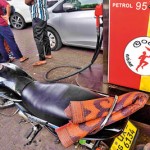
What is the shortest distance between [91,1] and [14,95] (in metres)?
3.36

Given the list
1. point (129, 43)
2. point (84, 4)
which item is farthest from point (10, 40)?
point (129, 43)

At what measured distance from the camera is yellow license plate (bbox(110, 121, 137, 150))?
191 centimetres

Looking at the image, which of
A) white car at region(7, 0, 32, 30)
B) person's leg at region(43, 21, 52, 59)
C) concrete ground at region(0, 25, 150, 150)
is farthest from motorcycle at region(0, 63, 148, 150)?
white car at region(7, 0, 32, 30)

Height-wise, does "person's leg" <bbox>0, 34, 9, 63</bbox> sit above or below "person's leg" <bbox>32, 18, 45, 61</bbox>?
below

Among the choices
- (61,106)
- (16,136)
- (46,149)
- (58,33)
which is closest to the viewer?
(61,106)

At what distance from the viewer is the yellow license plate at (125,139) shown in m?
1.91

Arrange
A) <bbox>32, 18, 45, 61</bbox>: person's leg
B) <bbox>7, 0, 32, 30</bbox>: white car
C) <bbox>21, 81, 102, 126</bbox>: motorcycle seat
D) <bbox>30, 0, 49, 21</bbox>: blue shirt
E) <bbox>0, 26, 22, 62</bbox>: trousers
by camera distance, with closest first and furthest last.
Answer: <bbox>21, 81, 102, 126</bbox>: motorcycle seat → <bbox>30, 0, 49, 21</bbox>: blue shirt → <bbox>32, 18, 45, 61</bbox>: person's leg → <bbox>0, 26, 22, 62</bbox>: trousers → <bbox>7, 0, 32, 30</bbox>: white car

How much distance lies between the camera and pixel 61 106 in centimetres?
140

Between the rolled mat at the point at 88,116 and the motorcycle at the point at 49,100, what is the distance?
0.13 ft

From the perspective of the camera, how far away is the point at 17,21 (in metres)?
7.91

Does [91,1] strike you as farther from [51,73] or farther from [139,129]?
[139,129]

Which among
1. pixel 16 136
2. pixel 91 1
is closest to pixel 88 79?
pixel 16 136

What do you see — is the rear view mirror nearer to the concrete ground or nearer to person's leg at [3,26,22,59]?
the concrete ground

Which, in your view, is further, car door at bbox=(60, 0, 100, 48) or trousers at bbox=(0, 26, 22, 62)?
car door at bbox=(60, 0, 100, 48)
